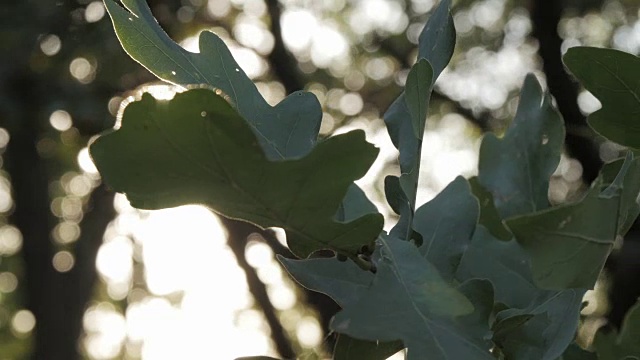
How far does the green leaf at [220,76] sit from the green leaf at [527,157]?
0.17 metres

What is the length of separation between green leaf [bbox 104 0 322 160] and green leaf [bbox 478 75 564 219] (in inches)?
6.7

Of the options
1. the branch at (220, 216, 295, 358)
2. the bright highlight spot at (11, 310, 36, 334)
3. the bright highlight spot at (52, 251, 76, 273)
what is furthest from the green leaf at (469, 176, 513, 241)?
the bright highlight spot at (11, 310, 36, 334)

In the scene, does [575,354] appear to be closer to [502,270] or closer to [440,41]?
[502,270]

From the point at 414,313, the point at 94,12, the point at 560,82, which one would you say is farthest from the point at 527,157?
the point at 560,82

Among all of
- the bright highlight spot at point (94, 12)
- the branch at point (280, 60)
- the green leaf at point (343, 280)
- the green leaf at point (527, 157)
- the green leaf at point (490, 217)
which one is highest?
the green leaf at point (343, 280)

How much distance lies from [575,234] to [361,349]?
14cm

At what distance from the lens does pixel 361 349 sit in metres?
0.43

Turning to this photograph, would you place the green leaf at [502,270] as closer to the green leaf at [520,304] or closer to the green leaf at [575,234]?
the green leaf at [520,304]

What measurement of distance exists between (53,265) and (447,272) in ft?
12.2

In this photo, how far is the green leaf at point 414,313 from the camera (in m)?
0.37

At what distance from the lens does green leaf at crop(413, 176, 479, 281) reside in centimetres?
46

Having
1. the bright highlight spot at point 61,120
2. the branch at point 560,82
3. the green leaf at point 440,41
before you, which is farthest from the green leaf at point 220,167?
the branch at point 560,82

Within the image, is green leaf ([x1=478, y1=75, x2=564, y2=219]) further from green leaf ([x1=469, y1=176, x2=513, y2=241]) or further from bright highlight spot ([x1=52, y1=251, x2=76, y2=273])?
bright highlight spot ([x1=52, y1=251, x2=76, y2=273])

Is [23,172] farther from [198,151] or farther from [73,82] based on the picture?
[198,151]
